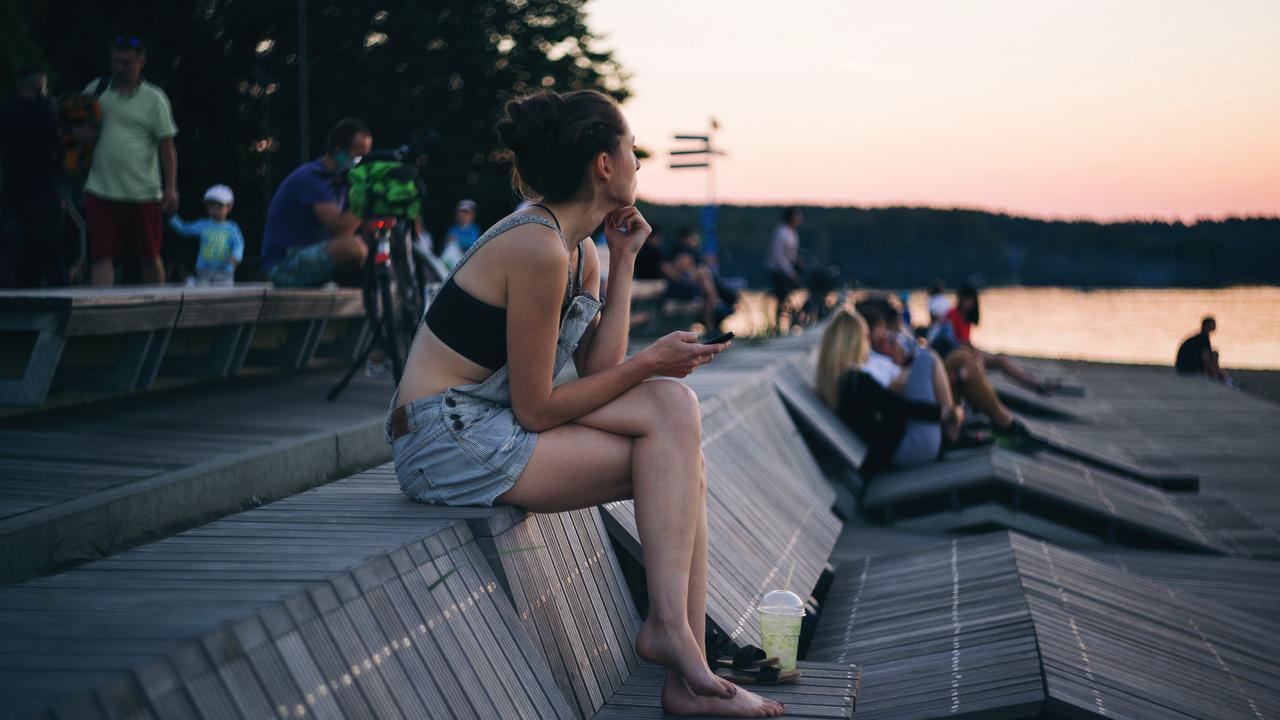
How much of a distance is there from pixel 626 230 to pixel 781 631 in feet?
4.15

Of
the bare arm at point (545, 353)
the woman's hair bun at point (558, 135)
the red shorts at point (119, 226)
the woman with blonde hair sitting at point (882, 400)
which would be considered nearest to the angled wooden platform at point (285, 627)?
the bare arm at point (545, 353)

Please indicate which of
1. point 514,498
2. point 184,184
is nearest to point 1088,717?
point 514,498

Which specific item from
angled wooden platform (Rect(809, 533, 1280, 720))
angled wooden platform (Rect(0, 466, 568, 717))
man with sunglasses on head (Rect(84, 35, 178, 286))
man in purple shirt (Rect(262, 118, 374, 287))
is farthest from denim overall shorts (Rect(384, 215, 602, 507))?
man with sunglasses on head (Rect(84, 35, 178, 286))

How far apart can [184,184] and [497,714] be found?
2418 centimetres

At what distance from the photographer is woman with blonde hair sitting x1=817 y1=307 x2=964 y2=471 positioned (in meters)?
9.69

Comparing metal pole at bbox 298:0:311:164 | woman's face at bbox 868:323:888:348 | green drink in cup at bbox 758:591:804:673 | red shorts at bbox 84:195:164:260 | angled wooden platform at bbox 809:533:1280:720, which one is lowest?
angled wooden platform at bbox 809:533:1280:720

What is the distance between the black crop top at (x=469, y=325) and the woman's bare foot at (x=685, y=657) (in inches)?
33.7

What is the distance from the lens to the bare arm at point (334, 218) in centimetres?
729

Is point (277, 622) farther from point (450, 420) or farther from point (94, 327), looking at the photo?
point (94, 327)

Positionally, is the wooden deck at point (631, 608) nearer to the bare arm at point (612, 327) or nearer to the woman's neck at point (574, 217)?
the bare arm at point (612, 327)

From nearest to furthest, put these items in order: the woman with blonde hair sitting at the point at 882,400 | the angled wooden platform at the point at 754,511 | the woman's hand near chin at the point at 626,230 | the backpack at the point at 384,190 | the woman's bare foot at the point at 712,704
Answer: the woman's bare foot at the point at 712,704 → the woman's hand near chin at the point at 626,230 → the angled wooden platform at the point at 754,511 → the backpack at the point at 384,190 → the woman with blonde hair sitting at the point at 882,400

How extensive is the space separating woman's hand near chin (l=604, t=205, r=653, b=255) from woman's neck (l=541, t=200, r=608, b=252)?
9.9 inches

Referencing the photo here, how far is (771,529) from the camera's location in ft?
19.7

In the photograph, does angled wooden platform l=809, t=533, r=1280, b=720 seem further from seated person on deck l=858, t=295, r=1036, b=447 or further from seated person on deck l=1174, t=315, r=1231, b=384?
seated person on deck l=1174, t=315, r=1231, b=384
